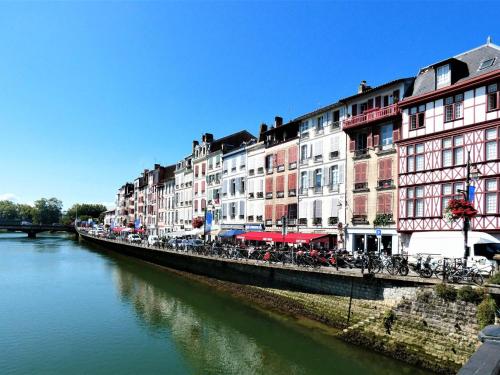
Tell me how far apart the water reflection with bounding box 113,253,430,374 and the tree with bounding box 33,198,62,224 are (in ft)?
552

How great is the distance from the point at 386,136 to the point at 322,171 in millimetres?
6919

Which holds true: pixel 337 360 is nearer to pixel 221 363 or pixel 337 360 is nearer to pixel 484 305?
pixel 221 363

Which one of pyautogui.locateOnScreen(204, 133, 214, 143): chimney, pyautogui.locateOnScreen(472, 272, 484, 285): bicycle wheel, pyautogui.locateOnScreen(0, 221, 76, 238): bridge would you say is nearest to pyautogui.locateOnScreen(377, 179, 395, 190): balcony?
pyautogui.locateOnScreen(472, 272, 484, 285): bicycle wheel

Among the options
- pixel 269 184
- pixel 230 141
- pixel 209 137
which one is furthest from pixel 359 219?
pixel 209 137

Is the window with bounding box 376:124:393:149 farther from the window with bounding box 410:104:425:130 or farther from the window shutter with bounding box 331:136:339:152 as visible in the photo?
the window shutter with bounding box 331:136:339:152

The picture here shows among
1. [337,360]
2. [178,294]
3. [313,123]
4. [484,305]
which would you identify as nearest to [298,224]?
[313,123]

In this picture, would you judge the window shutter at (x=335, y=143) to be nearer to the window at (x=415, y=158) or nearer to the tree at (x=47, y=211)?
the window at (x=415, y=158)

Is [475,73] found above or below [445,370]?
above

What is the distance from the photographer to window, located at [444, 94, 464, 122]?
25.3 m

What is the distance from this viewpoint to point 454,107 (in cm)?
2564

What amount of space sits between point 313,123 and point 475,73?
47.2 ft

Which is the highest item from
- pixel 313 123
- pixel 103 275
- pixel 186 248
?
pixel 313 123

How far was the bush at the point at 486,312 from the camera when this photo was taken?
45.4 ft

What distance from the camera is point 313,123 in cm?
3728
